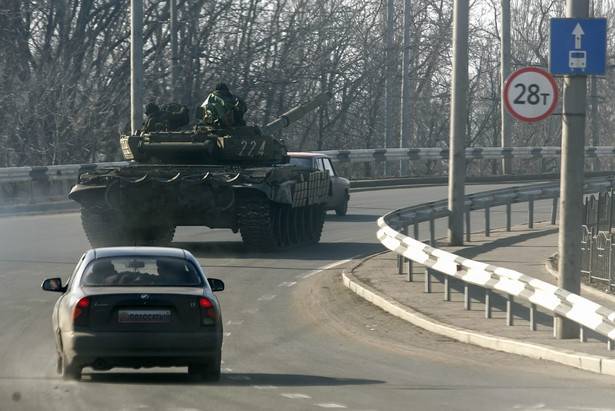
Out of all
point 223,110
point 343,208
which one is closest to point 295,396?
point 223,110

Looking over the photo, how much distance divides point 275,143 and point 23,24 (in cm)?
2083

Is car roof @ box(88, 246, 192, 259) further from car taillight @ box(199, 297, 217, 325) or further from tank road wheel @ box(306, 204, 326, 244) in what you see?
tank road wheel @ box(306, 204, 326, 244)

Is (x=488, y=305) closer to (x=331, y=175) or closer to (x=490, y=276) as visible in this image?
(x=490, y=276)

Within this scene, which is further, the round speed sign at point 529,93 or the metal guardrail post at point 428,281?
the metal guardrail post at point 428,281

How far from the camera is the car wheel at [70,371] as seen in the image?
987 cm

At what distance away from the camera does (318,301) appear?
16031 mm

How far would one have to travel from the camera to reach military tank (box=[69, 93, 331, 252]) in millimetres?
20703

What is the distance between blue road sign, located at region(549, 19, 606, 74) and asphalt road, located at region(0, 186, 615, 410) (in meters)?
2.90

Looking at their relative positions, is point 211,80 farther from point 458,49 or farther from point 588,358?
point 588,358

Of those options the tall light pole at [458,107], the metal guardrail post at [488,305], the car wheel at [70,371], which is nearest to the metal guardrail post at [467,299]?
the metal guardrail post at [488,305]

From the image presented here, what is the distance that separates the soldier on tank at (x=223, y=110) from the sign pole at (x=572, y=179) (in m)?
11.5

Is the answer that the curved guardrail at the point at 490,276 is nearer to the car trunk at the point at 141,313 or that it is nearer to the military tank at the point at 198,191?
the military tank at the point at 198,191

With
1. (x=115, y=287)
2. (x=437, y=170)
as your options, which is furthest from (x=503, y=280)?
(x=437, y=170)

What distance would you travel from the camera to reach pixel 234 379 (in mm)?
10398
